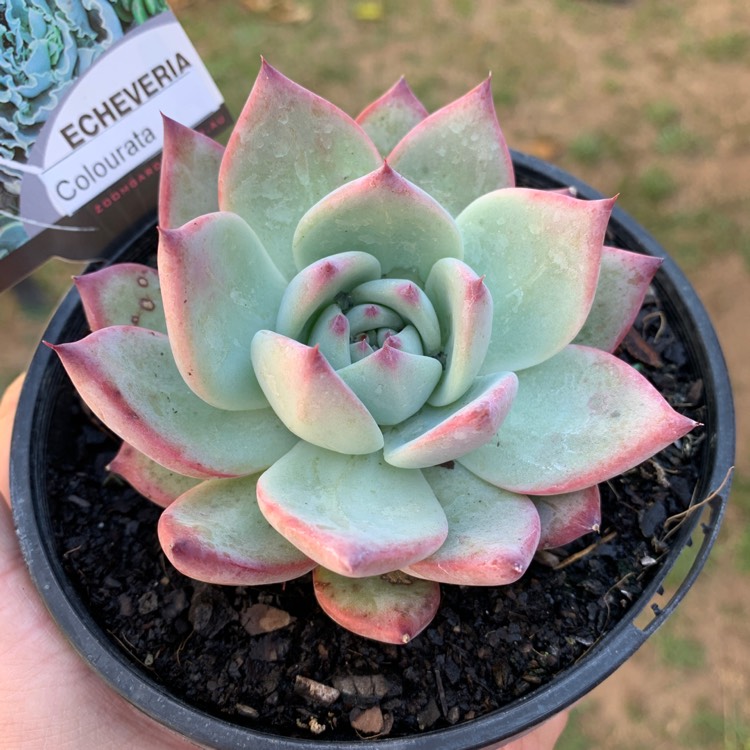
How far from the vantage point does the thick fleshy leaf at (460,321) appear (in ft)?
2.75

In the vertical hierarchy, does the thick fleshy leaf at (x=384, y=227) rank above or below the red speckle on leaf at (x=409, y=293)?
above

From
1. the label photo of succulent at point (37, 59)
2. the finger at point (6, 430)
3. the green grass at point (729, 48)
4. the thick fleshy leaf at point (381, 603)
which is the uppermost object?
the label photo of succulent at point (37, 59)

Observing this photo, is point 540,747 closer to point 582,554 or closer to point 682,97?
point 582,554

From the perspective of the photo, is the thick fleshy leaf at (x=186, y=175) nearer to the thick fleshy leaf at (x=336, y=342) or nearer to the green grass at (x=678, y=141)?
the thick fleshy leaf at (x=336, y=342)

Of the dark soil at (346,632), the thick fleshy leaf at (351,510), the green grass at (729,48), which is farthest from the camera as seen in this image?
the green grass at (729,48)

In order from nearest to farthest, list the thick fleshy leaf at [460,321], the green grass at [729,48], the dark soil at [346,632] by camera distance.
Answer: the thick fleshy leaf at [460,321] < the dark soil at [346,632] < the green grass at [729,48]

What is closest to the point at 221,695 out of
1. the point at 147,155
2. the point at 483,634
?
the point at 483,634

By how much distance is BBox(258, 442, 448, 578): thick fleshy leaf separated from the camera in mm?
718

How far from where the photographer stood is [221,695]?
95cm

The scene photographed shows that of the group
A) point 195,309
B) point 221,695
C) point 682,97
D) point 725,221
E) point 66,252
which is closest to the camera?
point 195,309

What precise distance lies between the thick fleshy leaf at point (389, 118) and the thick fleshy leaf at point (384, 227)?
25 centimetres

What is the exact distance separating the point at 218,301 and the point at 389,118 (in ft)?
1.54

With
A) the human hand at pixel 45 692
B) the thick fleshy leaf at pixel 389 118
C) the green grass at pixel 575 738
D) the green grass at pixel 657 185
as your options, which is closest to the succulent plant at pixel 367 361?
the thick fleshy leaf at pixel 389 118

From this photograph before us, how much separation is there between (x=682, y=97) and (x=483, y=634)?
2.26 meters
